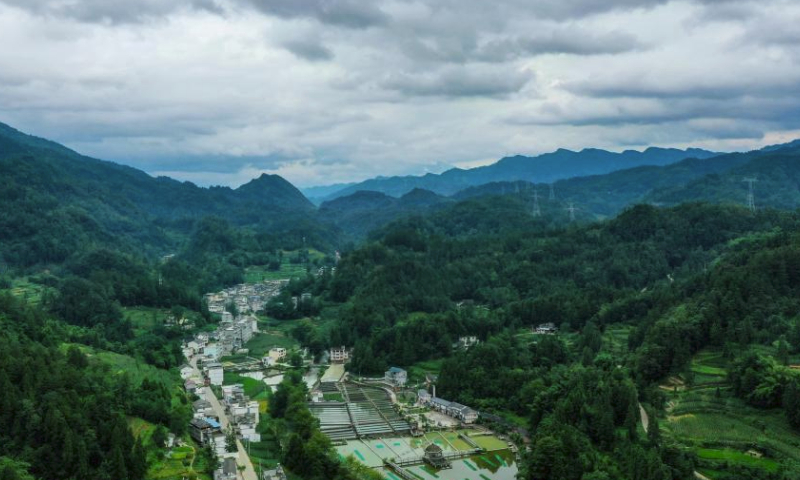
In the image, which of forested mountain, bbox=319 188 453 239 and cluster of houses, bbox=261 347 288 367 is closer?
cluster of houses, bbox=261 347 288 367

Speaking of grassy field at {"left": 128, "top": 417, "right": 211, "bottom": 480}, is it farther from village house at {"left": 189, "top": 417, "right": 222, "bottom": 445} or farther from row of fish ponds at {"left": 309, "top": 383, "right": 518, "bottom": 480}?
row of fish ponds at {"left": 309, "top": 383, "right": 518, "bottom": 480}

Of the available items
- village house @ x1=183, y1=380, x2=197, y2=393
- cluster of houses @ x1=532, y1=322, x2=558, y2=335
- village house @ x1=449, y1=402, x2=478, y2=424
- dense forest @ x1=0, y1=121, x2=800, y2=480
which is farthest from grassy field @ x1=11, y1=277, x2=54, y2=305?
cluster of houses @ x1=532, y1=322, x2=558, y2=335

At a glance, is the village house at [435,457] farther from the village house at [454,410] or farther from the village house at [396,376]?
the village house at [396,376]

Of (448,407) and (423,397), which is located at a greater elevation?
(448,407)

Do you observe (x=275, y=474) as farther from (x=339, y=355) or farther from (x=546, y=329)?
(x=546, y=329)

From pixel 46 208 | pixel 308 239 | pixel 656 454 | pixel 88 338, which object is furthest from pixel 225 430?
pixel 308 239

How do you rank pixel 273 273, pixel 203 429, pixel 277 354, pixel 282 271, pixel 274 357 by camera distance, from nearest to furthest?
pixel 203 429 < pixel 274 357 < pixel 277 354 < pixel 273 273 < pixel 282 271

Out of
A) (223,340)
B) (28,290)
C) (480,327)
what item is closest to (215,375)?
(223,340)
